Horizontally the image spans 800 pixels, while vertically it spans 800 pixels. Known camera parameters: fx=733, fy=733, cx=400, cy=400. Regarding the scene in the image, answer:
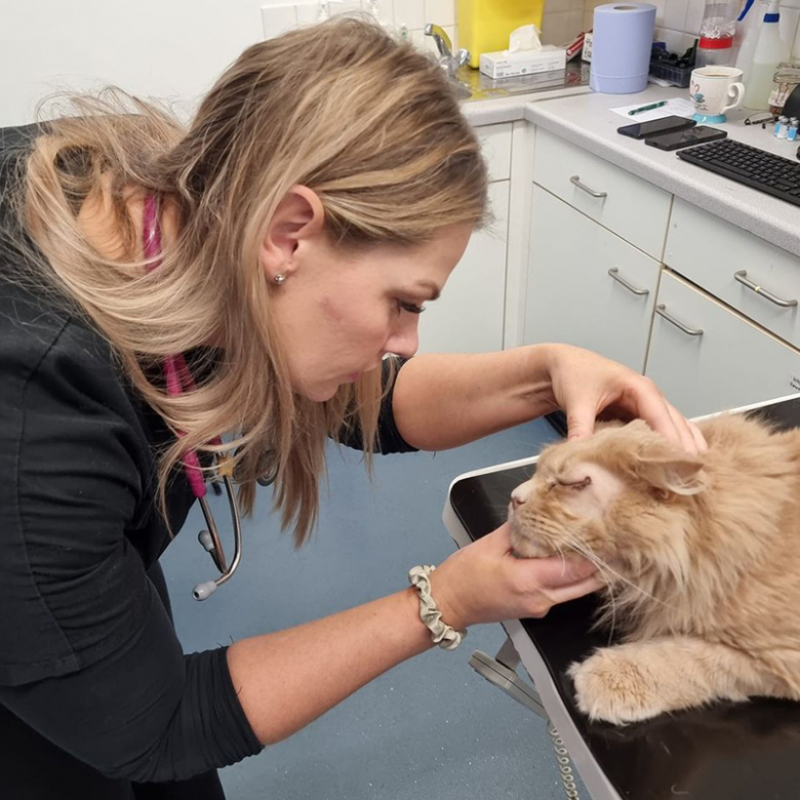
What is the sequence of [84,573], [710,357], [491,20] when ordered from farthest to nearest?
[491,20], [710,357], [84,573]

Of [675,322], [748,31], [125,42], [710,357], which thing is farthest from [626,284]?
[125,42]

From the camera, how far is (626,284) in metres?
2.00

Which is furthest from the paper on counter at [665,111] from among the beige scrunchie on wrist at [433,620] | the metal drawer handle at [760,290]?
the beige scrunchie on wrist at [433,620]

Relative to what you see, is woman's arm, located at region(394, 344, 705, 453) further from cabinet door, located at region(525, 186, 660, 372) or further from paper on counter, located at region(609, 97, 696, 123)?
paper on counter, located at region(609, 97, 696, 123)

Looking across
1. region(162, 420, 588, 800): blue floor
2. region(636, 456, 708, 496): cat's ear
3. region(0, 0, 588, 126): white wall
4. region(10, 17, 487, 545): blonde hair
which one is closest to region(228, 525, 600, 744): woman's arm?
region(636, 456, 708, 496): cat's ear

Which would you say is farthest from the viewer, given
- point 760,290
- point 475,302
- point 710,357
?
point 475,302

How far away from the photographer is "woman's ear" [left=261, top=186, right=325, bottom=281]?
717 millimetres

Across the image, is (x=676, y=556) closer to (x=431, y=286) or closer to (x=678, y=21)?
(x=431, y=286)

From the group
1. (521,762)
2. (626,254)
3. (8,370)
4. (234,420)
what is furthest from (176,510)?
(626,254)

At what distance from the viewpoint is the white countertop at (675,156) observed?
4.84ft

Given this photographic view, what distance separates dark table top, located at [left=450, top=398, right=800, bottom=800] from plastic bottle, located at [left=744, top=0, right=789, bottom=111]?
181 centimetres

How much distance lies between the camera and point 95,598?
0.70 meters

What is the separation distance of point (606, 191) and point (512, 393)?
1.10m

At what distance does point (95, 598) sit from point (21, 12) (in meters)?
1.97
